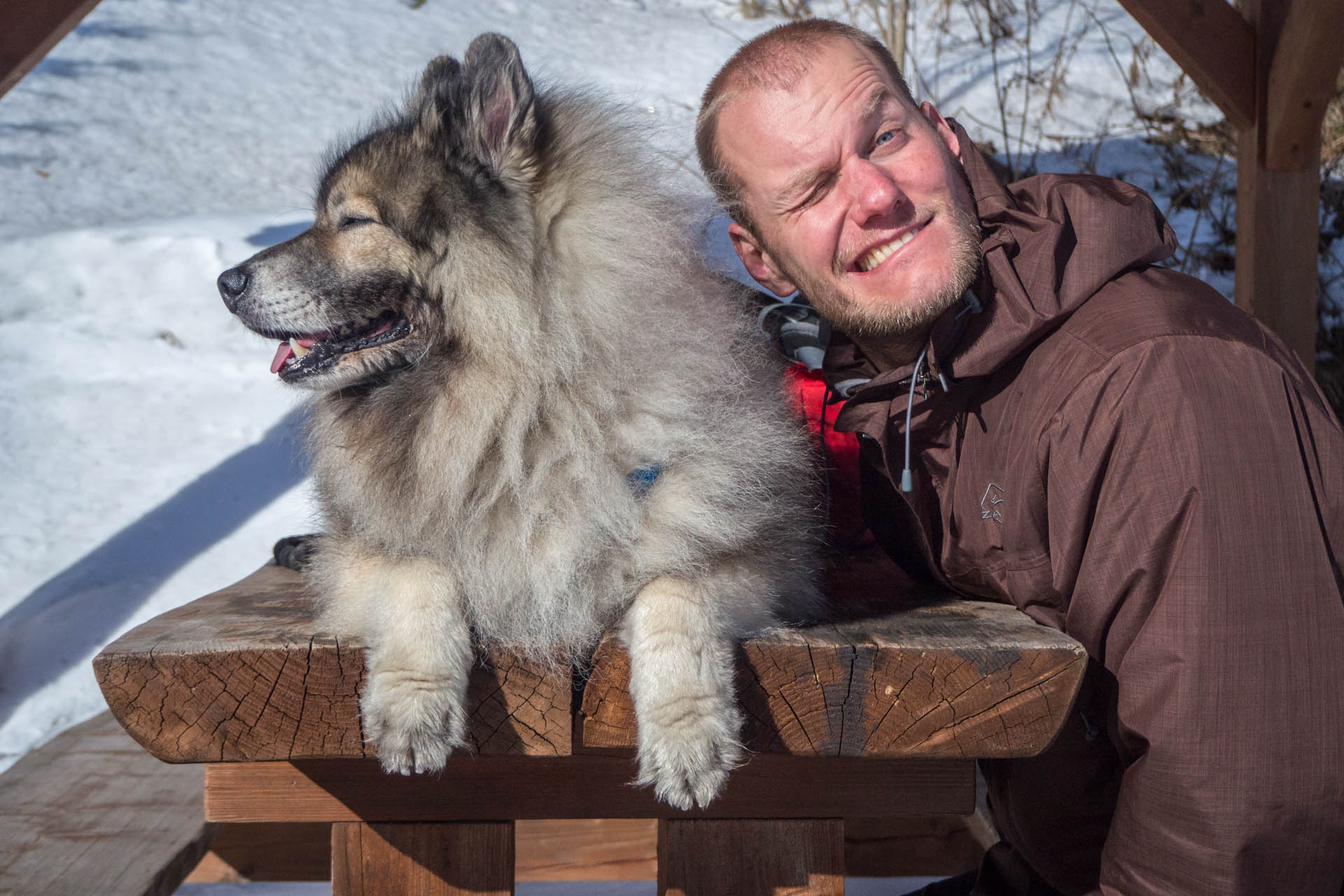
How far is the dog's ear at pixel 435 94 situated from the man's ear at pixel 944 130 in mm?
928

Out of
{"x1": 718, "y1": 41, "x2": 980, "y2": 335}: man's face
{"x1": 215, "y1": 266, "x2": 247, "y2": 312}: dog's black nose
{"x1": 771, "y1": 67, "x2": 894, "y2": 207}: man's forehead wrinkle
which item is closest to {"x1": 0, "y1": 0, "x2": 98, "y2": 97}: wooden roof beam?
{"x1": 215, "y1": 266, "x2": 247, "y2": 312}: dog's black nose

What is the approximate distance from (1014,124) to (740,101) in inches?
216

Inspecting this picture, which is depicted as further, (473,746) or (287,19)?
(287,19)

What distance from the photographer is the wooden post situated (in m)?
3.34

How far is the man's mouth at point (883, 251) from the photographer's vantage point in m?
1.82

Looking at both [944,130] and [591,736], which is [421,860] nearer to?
[591,736]

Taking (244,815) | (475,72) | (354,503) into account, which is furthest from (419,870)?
(475,72)

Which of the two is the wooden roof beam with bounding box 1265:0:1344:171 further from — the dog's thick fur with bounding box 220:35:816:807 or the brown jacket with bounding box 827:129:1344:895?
the dog's thick fur with bounding box 220:35:816:807

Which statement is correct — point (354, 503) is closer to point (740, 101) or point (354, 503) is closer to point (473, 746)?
point (473, 746)

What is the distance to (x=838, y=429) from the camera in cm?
190

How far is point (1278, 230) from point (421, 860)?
3.37 m

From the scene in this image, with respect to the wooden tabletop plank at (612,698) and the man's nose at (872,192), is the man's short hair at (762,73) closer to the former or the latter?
the man's nose at (872,192)

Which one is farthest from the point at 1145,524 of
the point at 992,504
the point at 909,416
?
the point at 909,416

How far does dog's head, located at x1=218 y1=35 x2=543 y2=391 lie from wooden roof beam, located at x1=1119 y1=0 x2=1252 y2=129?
2315 mm
